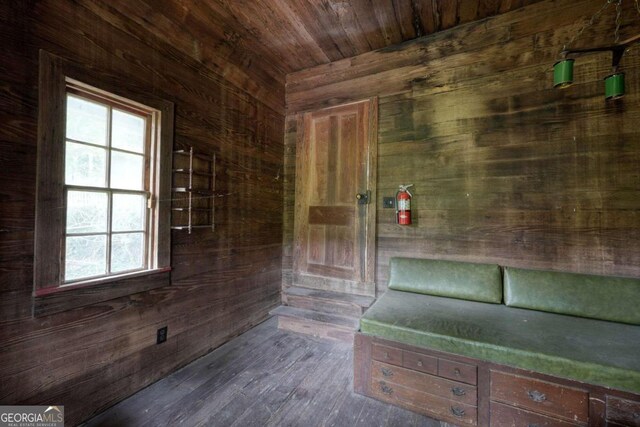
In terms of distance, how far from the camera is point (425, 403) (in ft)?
5.52

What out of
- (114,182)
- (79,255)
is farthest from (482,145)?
(79,255)

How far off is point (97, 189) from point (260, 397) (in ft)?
5.67

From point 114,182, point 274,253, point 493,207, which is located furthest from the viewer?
point 274,253

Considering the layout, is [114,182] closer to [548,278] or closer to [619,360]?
[619,360]

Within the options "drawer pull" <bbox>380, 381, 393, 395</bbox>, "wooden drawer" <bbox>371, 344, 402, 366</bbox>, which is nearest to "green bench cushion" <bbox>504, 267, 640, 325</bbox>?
"wooden drawer" <bbox>371, 344, 402, 366</bbox>

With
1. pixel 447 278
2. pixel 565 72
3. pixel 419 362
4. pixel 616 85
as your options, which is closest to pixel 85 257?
pixel 419 362

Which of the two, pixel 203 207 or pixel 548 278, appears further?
pixel 203 207

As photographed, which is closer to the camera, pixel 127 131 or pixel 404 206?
pixel 127 131

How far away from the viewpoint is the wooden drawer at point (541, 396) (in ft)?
4.49

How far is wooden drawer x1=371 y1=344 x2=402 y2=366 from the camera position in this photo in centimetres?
176

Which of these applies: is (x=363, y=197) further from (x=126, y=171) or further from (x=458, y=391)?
(x=126, y=171)

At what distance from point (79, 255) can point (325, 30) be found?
2688 mm

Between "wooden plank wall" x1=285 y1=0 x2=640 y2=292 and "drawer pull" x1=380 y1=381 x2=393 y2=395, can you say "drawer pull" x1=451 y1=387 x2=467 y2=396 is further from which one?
"wooden plank wall" x1=285 y1=0 x2=640 y2=292

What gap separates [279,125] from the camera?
10.9ft
